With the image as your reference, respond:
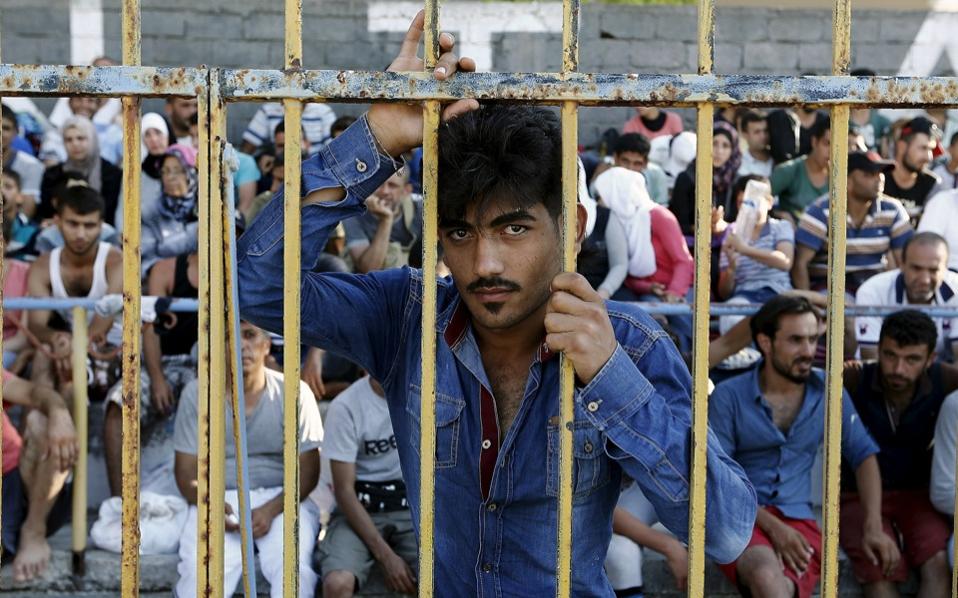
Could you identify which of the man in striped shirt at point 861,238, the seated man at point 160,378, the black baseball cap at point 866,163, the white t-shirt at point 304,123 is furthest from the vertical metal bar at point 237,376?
the white t-shirt at point 304,123

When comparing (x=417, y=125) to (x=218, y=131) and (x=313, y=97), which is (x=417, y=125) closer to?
(x=313, y=97)

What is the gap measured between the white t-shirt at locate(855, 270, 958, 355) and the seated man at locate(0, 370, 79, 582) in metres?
3.89

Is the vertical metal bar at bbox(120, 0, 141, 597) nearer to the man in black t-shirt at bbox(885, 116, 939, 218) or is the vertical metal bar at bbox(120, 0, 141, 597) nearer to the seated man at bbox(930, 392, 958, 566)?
the seated man at bbox(930, 392, 958, 566)

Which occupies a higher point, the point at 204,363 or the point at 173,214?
the point at 173,214

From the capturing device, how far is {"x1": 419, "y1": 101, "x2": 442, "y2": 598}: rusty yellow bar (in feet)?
7.52

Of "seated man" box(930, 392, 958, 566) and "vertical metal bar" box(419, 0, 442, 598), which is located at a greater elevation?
"vertical metal bar" box(419, 0, 442, 598)

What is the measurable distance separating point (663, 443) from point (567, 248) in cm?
42

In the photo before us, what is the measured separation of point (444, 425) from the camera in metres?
2.69

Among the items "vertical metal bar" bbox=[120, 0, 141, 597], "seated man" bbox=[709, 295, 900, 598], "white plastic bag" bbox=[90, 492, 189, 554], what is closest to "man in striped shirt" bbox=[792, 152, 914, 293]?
"seated man" bbox=[709, 295, 900, 598]

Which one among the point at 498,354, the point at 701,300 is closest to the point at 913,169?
the point at 498,354

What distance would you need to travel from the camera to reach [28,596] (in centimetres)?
531

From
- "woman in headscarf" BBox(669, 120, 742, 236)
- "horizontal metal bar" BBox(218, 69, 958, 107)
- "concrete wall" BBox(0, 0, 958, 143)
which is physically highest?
"concrete wall" BBox(0, 0, 958, 143)

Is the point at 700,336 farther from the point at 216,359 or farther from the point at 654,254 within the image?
the point at 654,254

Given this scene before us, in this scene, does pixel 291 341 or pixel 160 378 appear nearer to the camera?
pixel 291 341
